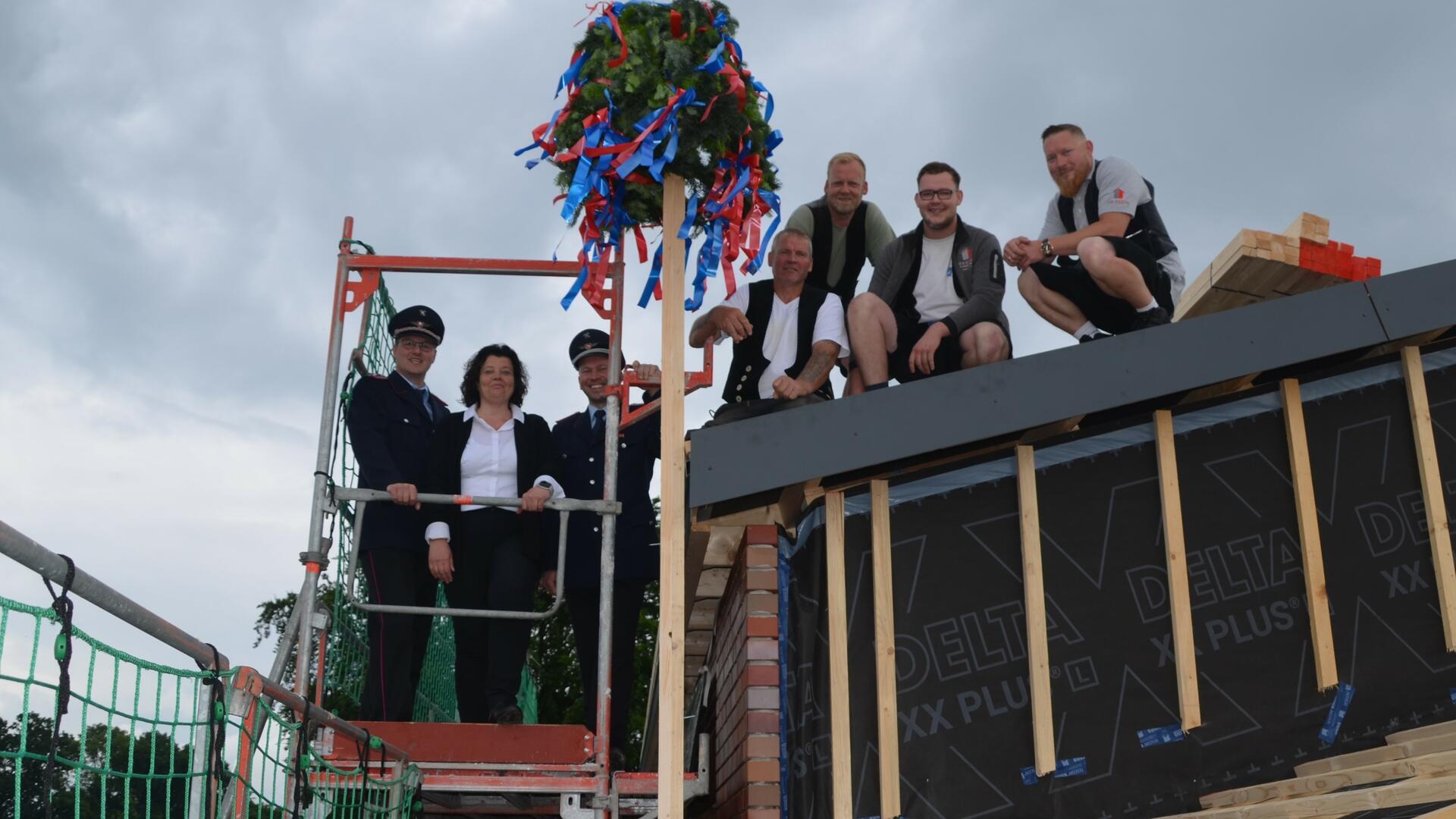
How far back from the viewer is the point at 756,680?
5078mm

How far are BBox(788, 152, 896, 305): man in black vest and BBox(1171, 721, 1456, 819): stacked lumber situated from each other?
113 inches

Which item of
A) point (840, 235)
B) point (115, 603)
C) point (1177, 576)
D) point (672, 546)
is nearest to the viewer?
point (115, 603)

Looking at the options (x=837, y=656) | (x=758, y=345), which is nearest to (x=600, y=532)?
(x=758, y=345)

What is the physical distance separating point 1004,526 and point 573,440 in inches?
84.7

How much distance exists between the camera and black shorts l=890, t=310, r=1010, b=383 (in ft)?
18.7

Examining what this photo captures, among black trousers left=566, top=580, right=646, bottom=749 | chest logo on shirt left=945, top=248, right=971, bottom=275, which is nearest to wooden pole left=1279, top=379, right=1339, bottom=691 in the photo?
chest logo on shirt left=945, top=248, right=971, bottom=275

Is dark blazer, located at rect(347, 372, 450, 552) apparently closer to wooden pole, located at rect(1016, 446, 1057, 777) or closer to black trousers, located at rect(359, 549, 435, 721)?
black trousers, located at rect(359, 549, 435, 721)

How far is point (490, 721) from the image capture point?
5496mm

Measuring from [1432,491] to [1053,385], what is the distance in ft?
5.56

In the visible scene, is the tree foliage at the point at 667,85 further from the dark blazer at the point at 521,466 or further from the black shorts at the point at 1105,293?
the black shorts at the point at 1105,293

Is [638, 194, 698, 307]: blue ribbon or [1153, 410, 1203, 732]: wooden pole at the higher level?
[638, 194, 698, 307]: blue ribbon

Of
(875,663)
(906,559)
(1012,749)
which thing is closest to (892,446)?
(906,559)

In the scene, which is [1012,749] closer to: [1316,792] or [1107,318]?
[1316,792]

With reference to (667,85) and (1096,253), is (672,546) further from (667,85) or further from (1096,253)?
(1096,253)
